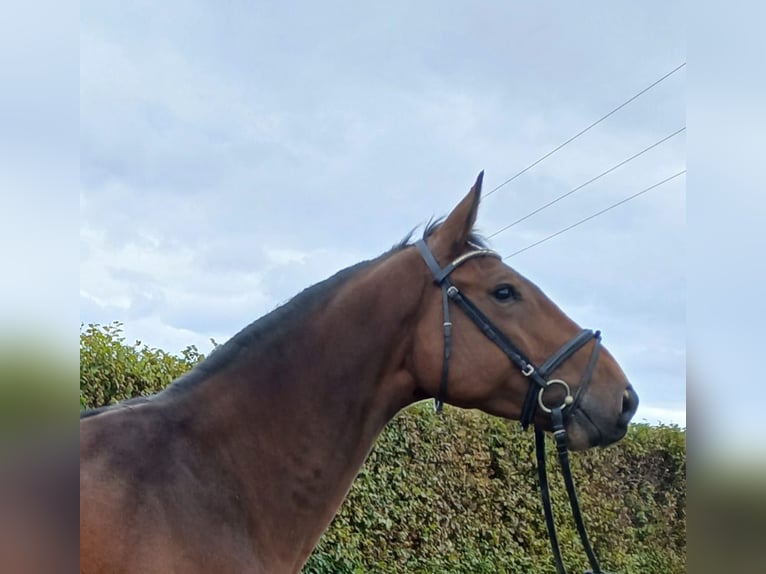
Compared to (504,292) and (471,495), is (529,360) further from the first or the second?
(471,495)

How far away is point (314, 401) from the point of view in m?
2.36

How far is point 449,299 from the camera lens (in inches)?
100

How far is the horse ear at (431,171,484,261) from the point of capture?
2.62 metres

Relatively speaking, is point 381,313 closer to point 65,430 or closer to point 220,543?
point 220,543

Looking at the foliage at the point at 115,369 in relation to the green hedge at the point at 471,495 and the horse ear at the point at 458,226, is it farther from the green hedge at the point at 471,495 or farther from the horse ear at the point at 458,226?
the horse ear at the point at 458,226

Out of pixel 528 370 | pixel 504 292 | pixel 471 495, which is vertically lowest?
pixel 528 370

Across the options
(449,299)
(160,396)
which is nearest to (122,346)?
(160,396)

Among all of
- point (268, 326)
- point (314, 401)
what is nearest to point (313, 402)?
point (314, 401)

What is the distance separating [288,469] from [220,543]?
343 millimetres

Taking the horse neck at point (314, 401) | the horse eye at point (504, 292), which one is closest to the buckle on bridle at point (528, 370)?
the horse eye at point (504, 292)

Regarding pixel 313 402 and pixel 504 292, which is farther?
pixel 504 292

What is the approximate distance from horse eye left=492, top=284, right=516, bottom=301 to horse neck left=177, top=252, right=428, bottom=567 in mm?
294

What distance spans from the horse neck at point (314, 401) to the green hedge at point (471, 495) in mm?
2812

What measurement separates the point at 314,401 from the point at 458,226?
89cm
